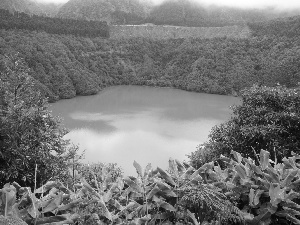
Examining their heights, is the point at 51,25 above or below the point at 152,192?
above

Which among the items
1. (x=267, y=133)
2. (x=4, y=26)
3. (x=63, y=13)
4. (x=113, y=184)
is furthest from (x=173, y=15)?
(x=113, y=184)

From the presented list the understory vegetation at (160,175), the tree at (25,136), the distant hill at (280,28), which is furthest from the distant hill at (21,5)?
the understory vegetation at (160,175)

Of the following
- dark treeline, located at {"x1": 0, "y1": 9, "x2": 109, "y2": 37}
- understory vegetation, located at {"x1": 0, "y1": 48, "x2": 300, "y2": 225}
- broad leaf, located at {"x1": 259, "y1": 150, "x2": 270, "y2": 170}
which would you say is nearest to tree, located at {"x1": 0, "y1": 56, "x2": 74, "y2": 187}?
understory vegetation, located at {"x1": 0, "y1": 48, "x2": 300, "y2": 225}

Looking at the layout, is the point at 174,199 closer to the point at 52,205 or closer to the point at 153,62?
the point at 52,205

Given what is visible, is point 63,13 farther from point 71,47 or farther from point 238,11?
point 238,11

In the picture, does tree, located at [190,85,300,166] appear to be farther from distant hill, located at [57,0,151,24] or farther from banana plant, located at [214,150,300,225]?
distant hill, located at [57,0,151,24]

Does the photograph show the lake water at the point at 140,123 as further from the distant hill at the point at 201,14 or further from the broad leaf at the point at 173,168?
the distant hill at the point at 201,14

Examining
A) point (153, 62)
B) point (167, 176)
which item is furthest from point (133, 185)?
point (153, 62)
